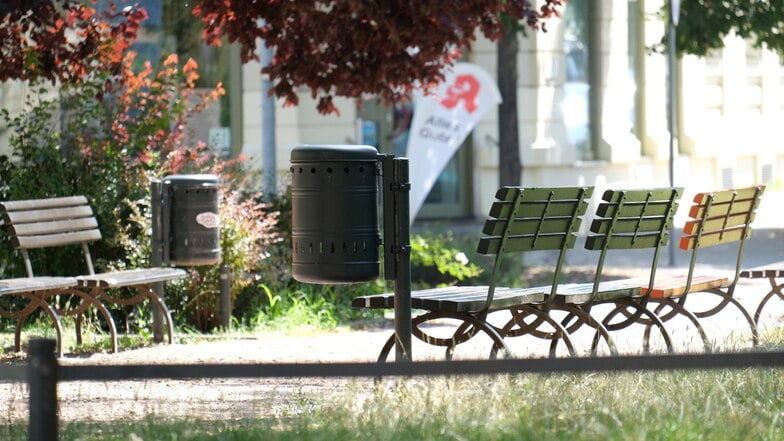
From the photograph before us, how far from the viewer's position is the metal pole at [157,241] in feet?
30.8

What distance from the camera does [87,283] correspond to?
8859 millimetres

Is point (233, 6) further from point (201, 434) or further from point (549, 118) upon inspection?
point (549, 118)

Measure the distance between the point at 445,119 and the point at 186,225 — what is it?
4.60 m

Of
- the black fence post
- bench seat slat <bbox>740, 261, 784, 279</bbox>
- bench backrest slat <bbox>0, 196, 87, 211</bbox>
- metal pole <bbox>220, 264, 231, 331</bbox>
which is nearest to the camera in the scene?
the black fence post

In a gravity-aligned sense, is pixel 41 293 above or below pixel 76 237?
below

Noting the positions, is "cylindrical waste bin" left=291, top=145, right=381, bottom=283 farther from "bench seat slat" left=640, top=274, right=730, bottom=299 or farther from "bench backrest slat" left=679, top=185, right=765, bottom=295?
"bench backrest slat" left=679, top=185, right=765, bottom=295

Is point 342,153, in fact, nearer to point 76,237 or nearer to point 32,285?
point 32,285

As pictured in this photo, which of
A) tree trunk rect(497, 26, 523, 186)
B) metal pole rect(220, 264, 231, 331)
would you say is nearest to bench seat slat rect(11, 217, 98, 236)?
metal pole rect(220, 264, 231, 331)

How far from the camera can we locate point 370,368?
398 cm

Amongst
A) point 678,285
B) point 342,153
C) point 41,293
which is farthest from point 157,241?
point 678,285

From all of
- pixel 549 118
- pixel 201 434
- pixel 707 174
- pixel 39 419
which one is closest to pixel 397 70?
pixel 201 434

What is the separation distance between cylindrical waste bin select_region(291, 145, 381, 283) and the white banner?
6.58m

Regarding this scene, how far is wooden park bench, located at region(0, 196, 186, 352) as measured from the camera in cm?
896

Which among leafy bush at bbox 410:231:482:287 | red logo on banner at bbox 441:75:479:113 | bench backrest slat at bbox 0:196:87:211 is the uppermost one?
red logo on banner at bbox 441:75:479:113
